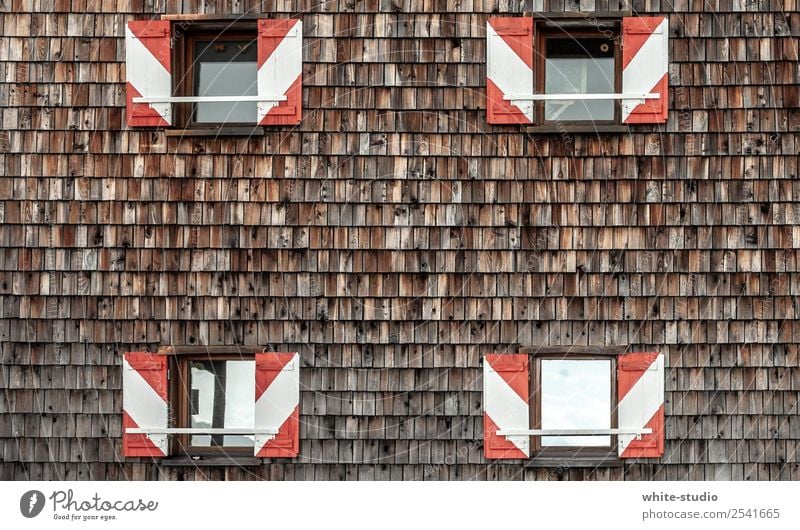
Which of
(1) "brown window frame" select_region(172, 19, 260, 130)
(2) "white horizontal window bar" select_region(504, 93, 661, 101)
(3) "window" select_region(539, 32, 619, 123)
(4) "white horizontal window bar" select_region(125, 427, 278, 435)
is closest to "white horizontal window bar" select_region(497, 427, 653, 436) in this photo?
(4) "white horizontal window bar" select_region(125, 427, 278, 435)

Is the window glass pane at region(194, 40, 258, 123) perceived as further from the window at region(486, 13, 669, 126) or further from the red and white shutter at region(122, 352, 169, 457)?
the red and white shutter at region(122, 352, 169, 457)

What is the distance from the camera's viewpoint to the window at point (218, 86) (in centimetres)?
728

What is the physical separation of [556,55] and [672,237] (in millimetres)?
1522

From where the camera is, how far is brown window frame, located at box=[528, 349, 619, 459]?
285 inches

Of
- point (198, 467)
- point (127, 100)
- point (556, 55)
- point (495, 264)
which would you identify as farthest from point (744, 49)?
point (198, 467)

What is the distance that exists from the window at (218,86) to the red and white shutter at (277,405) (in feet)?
5.39

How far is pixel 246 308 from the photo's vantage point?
730cm

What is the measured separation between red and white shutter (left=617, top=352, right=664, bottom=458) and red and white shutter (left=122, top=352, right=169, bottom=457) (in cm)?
316

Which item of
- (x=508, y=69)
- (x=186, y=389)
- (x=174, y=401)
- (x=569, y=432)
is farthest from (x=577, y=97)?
(x=174, y=401)

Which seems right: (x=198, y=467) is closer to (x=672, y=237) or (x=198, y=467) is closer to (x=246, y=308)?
(x=246, y=308)

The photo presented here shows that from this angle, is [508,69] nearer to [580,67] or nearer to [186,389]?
[580,67]

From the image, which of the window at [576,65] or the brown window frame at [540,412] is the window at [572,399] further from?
the window at [576,65]
